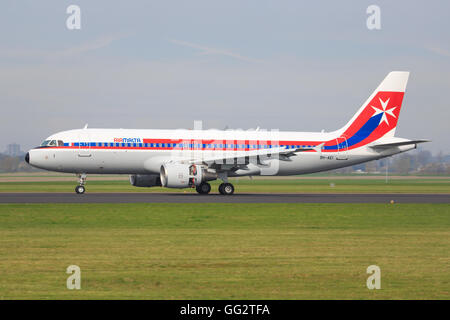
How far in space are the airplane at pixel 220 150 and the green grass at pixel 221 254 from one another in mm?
14132

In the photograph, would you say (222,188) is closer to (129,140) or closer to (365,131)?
(129,140)

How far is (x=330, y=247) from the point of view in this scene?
17.4m

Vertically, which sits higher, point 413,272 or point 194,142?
point 194,142

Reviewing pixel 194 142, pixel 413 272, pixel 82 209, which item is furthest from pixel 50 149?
pixel 413 272

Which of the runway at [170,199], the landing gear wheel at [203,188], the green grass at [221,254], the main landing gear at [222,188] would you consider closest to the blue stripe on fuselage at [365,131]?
the runway at [170,199]

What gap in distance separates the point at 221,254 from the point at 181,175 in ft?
75.7

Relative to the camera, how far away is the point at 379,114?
47906 millimetres

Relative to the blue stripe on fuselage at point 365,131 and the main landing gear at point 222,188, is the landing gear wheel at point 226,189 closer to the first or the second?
the main landing gear at point 222,188
